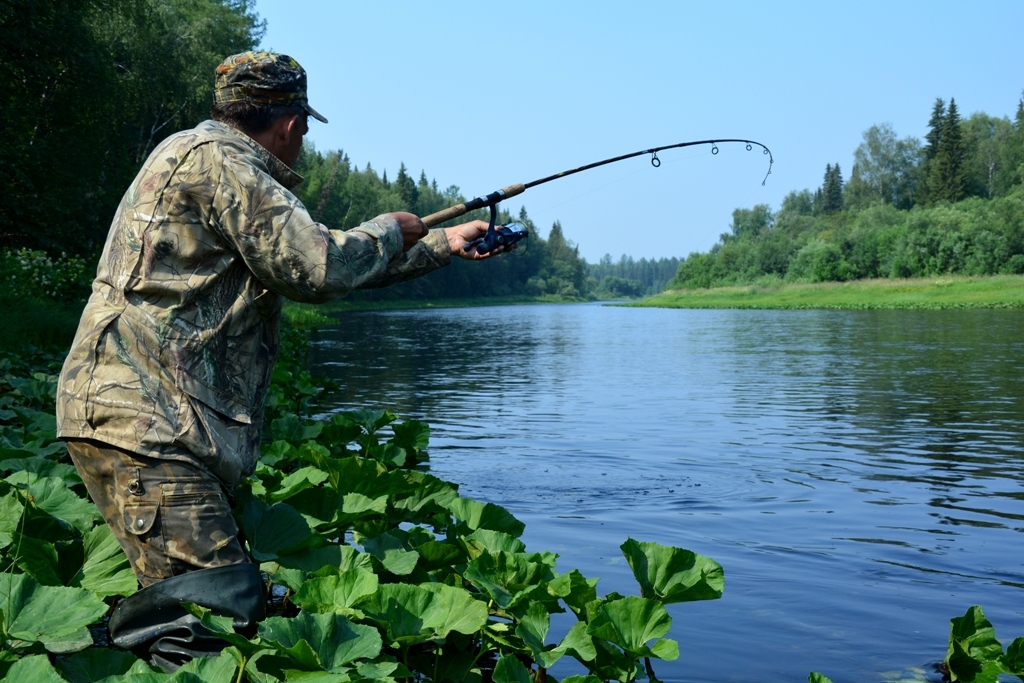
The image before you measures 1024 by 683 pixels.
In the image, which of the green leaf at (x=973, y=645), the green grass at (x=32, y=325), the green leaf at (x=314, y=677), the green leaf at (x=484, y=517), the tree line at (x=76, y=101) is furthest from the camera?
the tree line at (x=76, y=101)

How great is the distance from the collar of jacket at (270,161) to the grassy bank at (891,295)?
57020mm

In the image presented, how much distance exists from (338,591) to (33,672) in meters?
0.99

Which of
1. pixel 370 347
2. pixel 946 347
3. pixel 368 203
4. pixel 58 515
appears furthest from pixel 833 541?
pixel 368 203

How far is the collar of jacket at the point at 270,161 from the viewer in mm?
3109

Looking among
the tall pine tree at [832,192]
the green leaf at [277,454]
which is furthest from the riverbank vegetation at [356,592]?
the tall pine tree at [832,192]

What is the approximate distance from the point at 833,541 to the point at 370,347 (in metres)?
23.6

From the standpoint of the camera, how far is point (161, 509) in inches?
115

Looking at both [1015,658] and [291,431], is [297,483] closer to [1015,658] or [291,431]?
[1015,658]

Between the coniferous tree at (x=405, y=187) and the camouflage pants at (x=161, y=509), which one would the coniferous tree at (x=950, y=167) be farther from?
the camouflage pants at (x=161, y=509)

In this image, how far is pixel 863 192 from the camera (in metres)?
122

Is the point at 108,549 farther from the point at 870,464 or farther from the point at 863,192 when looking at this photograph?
the point at 863,192

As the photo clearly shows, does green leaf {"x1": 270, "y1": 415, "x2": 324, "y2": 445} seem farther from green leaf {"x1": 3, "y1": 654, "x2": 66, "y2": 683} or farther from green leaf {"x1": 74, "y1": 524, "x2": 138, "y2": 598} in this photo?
green leaf {"x1": 3, "y1": 654, "x2": 66, "y2": 683}

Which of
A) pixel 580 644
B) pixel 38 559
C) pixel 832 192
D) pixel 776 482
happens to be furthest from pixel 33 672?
pixel 832 192

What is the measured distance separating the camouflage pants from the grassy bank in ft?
188
